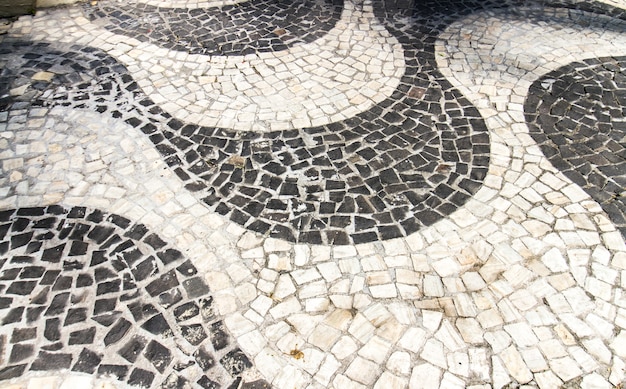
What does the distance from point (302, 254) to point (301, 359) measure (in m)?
1.09

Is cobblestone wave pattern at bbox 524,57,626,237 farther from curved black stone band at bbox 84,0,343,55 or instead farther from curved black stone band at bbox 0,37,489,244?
curved black stone band at bbox 84,0,343,55

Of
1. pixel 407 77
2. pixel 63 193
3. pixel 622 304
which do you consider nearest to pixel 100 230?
pixel 63 193

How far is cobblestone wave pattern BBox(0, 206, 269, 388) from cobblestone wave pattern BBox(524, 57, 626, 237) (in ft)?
14.3

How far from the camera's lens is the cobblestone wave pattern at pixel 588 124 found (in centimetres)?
541

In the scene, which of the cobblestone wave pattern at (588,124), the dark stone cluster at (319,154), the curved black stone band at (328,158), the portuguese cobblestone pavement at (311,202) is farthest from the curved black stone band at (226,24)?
the cobblestone wave pattern at (588,124)

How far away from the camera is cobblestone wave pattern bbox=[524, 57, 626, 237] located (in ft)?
17.7

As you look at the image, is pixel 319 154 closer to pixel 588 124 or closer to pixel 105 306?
pixel 105 306

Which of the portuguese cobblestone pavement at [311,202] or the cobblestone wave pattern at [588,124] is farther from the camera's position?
the cobblestone wave pattern at [588,124]

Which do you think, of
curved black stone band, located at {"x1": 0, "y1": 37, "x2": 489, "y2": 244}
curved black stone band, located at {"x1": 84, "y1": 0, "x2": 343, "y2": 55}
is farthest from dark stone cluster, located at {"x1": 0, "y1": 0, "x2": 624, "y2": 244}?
curved black stone band, located at {"x1": 84, "y1": 0, "x2": 343, "y2": 55}

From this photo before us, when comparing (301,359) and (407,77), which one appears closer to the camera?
(301,359)

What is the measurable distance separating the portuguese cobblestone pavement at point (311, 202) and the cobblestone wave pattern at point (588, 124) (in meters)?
0.03

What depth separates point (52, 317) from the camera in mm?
4121

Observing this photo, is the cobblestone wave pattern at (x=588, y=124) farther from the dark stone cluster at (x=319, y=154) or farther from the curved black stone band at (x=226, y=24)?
the curved black stone band at (x=226, y=24)

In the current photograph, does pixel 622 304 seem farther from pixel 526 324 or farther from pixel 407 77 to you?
pixel 407 77
